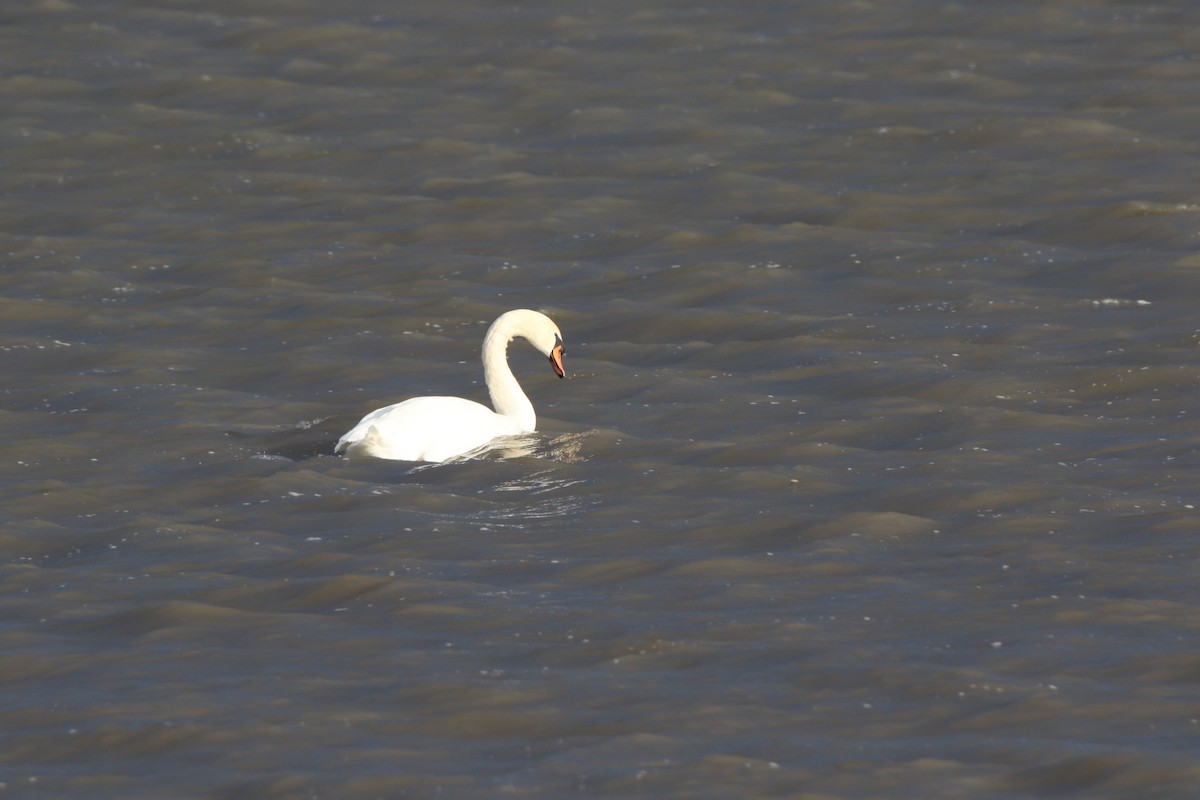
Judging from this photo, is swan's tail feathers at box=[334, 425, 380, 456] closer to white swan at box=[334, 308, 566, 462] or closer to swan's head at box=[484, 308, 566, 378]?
white swan at box=[334, 308, 566, 462]

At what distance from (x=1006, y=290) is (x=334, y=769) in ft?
20.4

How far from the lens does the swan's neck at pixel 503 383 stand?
10.2 meters

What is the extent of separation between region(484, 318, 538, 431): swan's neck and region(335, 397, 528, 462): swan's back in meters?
0.43

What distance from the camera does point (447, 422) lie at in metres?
9.52

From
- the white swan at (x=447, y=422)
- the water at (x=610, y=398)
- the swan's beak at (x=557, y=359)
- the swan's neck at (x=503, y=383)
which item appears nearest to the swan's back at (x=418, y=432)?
the white swan at (x=447, y=422)

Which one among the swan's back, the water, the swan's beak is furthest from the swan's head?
the swan's back

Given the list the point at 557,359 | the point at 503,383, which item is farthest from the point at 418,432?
the point at 557,359

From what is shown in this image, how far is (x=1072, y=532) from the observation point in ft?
26.3

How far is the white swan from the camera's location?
9359mm

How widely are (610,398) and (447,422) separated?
47.4 inches

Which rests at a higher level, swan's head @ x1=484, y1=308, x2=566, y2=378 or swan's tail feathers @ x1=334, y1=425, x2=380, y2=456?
swan's head @ x1=484, y1=308, x2=566, y2=378

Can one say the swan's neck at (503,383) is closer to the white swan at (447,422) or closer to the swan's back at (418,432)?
the white swan at (447,422)

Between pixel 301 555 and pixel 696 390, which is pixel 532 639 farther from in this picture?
A: pixel 696 390

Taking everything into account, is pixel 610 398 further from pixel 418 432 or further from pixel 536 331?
pixel 418 432
